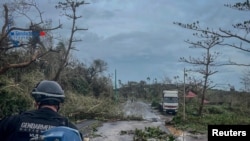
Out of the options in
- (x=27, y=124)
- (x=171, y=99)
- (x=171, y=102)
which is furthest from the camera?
(x=171, y=102)

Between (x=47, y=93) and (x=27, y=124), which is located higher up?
(x=47, y=93)

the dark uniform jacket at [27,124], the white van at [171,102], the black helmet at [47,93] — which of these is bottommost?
the white van at [171,102]

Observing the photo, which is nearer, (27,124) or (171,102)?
(27,124)

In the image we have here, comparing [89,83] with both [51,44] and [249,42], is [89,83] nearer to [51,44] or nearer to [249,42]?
[51,44]

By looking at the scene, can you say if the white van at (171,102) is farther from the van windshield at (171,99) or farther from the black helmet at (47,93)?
the black helmet at (47,93)

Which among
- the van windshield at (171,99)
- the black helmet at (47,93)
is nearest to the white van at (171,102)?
the van windshield at (171,99)

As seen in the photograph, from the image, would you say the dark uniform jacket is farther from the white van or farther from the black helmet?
the white van

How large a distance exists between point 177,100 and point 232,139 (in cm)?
3066

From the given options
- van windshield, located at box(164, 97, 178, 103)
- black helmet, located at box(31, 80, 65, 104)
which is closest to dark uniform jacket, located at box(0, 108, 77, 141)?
black helmet, located at box(31, 80, 65, 104)

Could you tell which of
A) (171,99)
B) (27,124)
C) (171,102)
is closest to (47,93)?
(27,124)

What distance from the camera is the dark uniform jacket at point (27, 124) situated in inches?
109

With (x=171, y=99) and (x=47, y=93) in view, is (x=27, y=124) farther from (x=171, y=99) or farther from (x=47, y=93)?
(x=171, y=99)

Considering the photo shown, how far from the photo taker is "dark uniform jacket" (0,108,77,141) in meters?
2.76

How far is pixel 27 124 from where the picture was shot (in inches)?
109
